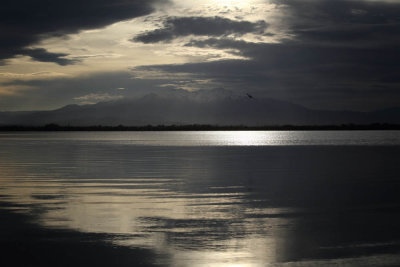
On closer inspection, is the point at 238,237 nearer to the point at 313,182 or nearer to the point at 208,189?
the point at 208,189

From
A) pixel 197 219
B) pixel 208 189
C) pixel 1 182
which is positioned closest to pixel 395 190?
pixel 208 189

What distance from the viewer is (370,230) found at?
12156 mm

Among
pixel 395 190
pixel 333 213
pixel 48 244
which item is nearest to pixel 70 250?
pixel 48 244

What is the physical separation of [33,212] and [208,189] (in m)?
7.76

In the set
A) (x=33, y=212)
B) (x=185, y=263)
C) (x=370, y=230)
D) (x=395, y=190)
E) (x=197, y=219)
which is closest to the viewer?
(x=185, y=263)

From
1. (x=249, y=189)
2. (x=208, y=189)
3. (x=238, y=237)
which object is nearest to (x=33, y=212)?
(x=238, y=237)

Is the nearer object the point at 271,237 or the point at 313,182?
the point at 271,237

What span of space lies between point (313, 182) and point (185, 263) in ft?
48.4

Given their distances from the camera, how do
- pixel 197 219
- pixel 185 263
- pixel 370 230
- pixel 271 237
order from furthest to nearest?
pixel 197 219 < pixel 370 230 < pixel 271 237 < pixel 185 263

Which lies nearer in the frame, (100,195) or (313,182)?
(100,195)

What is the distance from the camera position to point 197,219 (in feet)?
44.2

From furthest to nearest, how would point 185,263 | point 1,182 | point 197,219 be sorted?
point 1,182
point 197,219
point 185,263

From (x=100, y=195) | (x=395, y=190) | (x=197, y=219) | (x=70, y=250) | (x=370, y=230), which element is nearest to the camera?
(x=70, y=250)

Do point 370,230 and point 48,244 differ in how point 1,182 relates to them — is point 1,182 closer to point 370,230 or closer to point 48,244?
point 48,244
